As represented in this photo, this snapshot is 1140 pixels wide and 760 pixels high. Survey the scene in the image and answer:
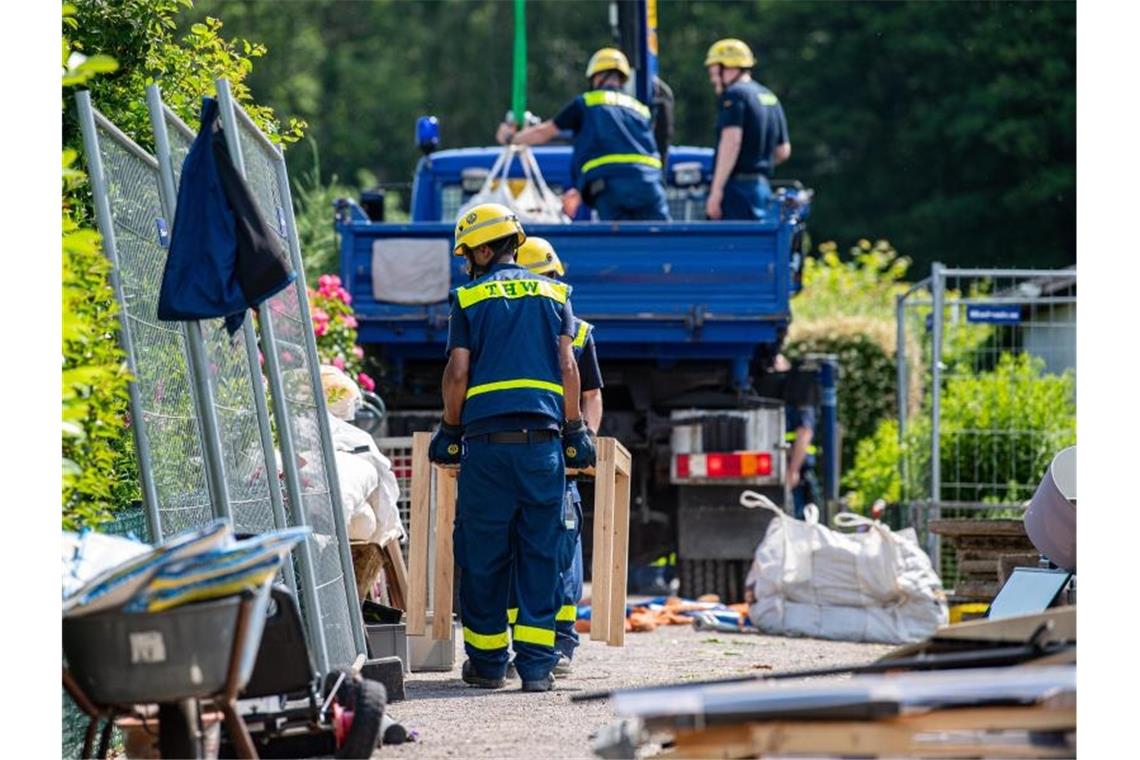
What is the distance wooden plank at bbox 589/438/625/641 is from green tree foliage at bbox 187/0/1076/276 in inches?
1198

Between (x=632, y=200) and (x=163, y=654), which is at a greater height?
(x=632, y=200)

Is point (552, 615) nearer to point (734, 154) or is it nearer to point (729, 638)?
point (729, 638)

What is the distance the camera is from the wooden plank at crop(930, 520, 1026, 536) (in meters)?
11.3

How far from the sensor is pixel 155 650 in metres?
5.16

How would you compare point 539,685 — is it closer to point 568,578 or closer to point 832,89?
point 568,578

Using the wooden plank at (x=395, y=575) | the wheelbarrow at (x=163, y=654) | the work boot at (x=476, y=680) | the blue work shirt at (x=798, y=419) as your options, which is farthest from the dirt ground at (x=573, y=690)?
the blue work shirt at (x=798, y=419)

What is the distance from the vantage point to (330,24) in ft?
155

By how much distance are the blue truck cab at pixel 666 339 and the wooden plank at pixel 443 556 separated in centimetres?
354

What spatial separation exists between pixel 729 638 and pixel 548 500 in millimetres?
3218

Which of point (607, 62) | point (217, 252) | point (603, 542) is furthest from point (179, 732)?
point (607, 62)

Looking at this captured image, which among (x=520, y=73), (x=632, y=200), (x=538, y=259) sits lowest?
(x=538, y=259)

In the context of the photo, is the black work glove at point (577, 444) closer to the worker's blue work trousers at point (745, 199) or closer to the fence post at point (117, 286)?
the fence post at point (117, 286)

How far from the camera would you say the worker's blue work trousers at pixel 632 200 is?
1259 cm

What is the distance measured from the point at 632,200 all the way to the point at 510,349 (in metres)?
4.58
